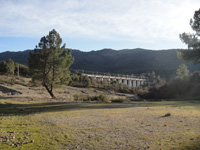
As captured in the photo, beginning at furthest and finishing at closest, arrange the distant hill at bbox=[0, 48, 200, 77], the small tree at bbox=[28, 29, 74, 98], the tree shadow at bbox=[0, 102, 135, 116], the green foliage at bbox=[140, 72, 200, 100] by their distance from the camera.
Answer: the distant hill at bbox=[0, 48, 200, 77], the green foliage at bbox=[140, 72, 200, 100], the small tree at bbox=[28, 29, 74, 98], the tree shadow at bbox=[0, 102, 135, 116]

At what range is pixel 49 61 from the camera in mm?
26203

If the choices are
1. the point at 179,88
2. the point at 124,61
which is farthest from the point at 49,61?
the point at 124,61

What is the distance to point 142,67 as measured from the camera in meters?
156

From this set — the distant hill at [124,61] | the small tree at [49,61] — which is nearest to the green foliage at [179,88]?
the small tree at [49,61]

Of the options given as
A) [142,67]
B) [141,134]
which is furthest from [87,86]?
[142,67]

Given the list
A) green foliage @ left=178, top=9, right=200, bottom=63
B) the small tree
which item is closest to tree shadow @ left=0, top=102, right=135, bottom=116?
the small tree

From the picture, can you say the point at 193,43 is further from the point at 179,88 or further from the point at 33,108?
the point at 33,108

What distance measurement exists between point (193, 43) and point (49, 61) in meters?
19.1

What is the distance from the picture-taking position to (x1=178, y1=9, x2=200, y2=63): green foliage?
26.2m

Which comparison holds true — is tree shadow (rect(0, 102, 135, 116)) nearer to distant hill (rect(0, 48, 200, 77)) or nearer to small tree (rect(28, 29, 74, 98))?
small tree (rect(28, 29, 74, 98))

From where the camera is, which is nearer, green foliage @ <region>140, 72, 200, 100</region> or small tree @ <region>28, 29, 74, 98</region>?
small tree @ <region>28, 29, 74, 98</region>

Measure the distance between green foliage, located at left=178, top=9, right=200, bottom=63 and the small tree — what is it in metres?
15.7

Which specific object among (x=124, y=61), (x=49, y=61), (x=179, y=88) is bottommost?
(x=179, y=88)

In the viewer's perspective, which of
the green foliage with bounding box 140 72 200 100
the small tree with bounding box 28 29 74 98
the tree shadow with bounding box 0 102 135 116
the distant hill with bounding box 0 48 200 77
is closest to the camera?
the tree shadow with bounding box 0 102 135 116
